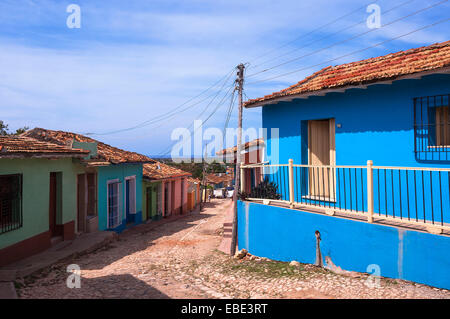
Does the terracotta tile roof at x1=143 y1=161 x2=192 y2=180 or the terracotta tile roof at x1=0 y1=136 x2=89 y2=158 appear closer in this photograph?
the terracotta tile roof at x1=0 y1=136 x2=89 y2=158

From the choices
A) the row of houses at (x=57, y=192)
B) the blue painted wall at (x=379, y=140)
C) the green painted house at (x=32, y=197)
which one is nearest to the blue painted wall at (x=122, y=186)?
the row of houses at (x=57, y=192)

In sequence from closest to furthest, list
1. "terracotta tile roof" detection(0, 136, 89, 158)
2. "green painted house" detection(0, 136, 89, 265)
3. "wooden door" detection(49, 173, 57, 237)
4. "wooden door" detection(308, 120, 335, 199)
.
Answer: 1. "terracotta tile roof" detection(0, 136, 89, 158)
2. "green painted house" detection(0, 136, 89, 265)
3. "wooden door" detection(308, 120, 335, 199)
4. "wooden door" detection(49, 173, 57, 237)

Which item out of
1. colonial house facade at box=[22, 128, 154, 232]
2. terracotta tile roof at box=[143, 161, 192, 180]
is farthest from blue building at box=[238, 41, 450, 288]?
terracotta tile roof at box=[143, 161, 192, 180]

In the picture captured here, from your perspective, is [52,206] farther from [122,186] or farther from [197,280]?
[197,280]

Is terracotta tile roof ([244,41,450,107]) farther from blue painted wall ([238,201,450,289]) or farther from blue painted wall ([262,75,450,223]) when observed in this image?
blue painted wall ([238,201,450,289])

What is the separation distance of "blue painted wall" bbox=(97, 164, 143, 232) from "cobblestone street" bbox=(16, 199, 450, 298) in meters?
3.43

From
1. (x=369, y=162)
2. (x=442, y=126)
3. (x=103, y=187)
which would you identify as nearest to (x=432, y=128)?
(x=442, y=126)

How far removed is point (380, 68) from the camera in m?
8.12

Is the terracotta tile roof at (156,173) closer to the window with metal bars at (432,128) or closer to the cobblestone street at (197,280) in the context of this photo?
the cobblestone street at (197,280)

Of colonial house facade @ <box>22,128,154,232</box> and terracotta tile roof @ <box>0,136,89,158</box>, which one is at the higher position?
terracotta tile roof @ <box>0,136,89,158</box>

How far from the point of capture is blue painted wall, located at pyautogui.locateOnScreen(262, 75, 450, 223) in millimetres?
6746

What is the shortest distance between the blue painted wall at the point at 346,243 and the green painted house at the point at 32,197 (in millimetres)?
4895
